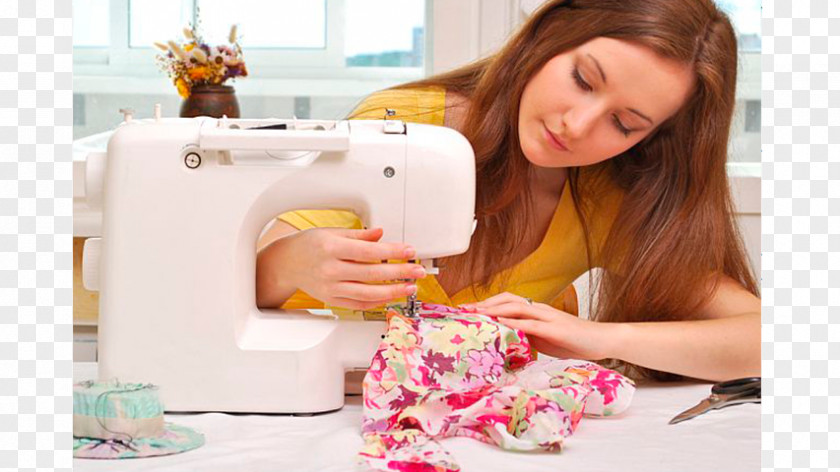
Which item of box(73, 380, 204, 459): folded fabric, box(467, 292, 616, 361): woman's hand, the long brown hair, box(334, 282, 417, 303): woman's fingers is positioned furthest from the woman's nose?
box(73, 380, 204, 459): folded fabric

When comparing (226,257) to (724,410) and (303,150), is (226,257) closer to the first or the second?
(303,150)

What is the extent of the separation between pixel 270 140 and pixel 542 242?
0.72 metres

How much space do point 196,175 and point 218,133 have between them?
0.20 feet

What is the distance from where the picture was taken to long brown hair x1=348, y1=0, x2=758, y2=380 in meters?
1.57

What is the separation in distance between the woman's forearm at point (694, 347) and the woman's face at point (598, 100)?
284mm

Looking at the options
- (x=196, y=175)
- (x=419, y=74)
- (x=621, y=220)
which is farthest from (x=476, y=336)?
(x=419, y=74)

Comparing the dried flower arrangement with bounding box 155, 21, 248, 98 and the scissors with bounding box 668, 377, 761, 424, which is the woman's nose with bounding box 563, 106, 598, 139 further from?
the dried flower arrangement with bounding box 155, 21, 248, 98

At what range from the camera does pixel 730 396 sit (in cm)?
128

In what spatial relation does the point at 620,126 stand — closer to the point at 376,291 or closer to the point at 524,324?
the point at 524,324

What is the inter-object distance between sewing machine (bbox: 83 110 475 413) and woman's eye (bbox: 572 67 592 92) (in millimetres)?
317

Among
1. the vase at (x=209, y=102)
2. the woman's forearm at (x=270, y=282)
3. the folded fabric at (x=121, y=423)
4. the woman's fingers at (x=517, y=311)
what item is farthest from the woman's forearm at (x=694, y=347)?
the vase at (x=209, y=102)

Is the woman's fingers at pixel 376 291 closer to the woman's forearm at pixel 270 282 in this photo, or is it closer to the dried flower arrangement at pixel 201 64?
the woman's forearm at pixel 270 282

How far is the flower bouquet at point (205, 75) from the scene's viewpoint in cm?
281

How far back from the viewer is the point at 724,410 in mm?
1287
